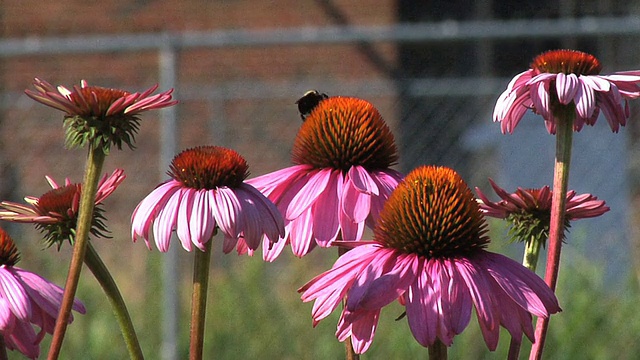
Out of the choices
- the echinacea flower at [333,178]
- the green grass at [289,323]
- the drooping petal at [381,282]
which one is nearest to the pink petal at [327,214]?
the echinacea flower at [333,178]

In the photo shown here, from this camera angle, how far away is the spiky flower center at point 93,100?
2.21 ft

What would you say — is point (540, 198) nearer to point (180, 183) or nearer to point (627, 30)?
point (180, 183)

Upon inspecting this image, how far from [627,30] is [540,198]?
2726 mm

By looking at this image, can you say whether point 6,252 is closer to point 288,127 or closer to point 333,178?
point 333,178

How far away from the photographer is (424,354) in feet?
11.7

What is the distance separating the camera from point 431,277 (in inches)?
26.4

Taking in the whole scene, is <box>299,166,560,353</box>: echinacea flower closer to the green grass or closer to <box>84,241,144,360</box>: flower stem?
<box>84,241,144,360</box>: flower stem

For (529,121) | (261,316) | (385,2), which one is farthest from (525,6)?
(261,316)

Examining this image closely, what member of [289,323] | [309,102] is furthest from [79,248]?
[289,323]

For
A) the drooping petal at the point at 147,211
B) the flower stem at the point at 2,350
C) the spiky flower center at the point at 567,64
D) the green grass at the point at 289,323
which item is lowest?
the flower stem at the point at 2,350

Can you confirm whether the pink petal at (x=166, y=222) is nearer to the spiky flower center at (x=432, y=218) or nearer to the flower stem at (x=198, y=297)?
the flower stem at (x=198, y=297)

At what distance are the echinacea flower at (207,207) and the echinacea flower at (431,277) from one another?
5cm

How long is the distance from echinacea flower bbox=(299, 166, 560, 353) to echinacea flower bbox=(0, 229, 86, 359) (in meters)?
0.18

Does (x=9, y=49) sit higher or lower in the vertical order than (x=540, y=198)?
higher
